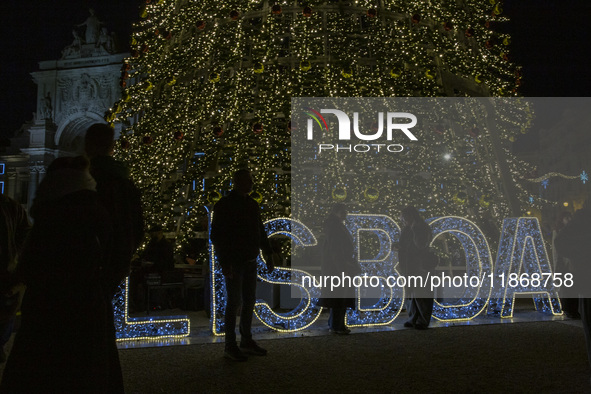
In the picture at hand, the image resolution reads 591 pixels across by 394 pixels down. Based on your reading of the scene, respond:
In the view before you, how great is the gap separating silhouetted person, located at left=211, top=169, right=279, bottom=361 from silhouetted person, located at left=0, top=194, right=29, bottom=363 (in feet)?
5.44

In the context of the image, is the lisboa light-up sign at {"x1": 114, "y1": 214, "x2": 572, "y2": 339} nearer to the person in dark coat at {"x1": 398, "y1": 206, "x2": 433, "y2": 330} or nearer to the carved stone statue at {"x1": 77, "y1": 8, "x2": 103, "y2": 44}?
the person in dark coat at {"x1": 398, "y1": 206, "x2": 433, "y2": 330}

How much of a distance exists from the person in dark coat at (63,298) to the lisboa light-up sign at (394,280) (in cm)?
364

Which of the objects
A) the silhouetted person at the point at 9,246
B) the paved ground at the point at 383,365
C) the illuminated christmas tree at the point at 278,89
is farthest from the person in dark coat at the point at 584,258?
the silhouetted person at the point at 9,246

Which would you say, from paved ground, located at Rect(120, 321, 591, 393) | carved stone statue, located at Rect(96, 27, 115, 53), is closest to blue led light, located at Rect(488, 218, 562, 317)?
paved ground, located at Rect(120, 321, 591, 393)

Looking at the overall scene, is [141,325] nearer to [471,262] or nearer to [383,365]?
[383,365]

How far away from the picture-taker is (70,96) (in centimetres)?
4534

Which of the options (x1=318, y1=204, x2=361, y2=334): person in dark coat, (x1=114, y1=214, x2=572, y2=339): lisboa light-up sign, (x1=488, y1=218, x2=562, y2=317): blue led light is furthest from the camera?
(x1=488, y1=218, x2=562, y2=317): blue led light

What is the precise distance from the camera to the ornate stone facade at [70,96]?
44375mm

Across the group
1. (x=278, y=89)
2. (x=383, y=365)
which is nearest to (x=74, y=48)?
(x=278, y=89)

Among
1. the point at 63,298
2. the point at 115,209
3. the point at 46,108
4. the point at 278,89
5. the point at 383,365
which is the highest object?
the point at 46,108

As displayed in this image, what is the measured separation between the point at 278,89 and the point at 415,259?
3760 millimetres

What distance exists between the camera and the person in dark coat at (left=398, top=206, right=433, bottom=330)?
22.2 feet

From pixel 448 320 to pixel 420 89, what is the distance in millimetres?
4143

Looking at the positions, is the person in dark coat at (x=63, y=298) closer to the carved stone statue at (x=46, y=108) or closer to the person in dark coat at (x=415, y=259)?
the person in dark coat at (x=415, y=259)
